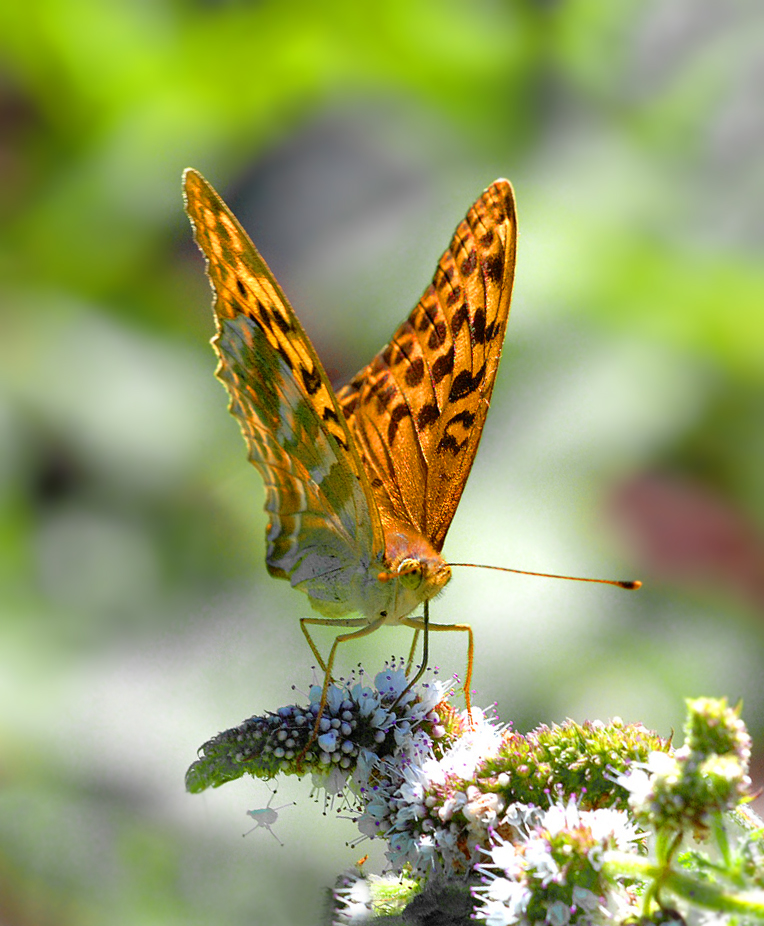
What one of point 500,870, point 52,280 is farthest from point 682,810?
point 52,280

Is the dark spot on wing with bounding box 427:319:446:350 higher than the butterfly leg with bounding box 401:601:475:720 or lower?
higher

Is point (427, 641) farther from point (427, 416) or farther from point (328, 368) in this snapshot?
point (328, 368)

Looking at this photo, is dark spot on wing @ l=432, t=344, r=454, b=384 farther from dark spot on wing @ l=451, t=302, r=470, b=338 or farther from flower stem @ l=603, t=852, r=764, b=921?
flower stem @ l=603, t=852, r=764, b=921

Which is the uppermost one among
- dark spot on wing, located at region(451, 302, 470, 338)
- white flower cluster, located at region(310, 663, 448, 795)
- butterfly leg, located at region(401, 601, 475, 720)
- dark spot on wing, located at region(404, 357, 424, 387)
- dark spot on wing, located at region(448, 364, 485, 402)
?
dark spot on wing, located at region(451, 302, 470, 338)

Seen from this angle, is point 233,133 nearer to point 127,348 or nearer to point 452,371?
point 127,348

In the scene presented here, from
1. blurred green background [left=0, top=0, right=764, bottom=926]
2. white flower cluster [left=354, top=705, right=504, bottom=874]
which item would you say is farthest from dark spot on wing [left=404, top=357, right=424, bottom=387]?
blurred green background [left=0, top=0, right=764, bottom=926]

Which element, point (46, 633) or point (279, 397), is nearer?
point (279, 397)

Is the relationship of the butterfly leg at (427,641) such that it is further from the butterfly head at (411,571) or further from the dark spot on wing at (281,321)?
the dark spot on wing at (281,321)
